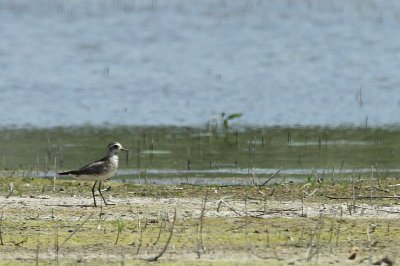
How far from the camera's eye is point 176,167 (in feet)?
60.8

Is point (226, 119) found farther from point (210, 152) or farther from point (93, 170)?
point (93, 170)

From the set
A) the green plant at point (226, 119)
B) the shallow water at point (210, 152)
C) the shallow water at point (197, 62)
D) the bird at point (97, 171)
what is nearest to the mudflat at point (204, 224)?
the bird at point (97, 171)

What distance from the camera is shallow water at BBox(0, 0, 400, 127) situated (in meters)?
23.7

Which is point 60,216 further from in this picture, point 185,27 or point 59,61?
point 185,27

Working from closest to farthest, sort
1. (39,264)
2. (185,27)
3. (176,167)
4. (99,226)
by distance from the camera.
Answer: (39,264)
(99,226)
(176,167)
(185,27)

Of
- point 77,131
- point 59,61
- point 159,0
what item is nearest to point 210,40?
point 59,61

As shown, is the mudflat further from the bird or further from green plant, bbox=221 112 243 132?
green plant, bbox=221 112 243 132

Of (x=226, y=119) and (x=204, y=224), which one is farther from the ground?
(x=226, y=119)

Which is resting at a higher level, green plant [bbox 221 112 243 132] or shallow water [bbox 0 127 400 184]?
green plant [bbox 221 112 243 132]

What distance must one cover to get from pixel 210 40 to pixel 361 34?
3621mm

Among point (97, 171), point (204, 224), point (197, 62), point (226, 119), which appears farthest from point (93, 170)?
point (197, 62)

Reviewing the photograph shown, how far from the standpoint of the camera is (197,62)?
30281mm

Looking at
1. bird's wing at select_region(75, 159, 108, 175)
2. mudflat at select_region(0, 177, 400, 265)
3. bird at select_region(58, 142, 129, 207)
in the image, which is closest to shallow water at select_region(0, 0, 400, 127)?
mudflat at select_region(0, 177, 400, 265)

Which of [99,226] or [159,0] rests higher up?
[159,0]
